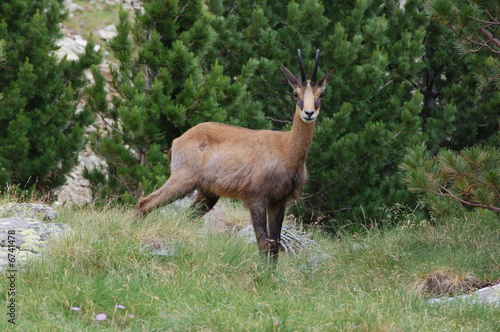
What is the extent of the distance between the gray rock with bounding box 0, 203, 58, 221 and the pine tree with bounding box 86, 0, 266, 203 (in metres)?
2.18

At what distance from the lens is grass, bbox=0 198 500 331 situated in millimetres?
4953

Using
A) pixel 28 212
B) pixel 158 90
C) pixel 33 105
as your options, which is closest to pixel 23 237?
pixel 28 212

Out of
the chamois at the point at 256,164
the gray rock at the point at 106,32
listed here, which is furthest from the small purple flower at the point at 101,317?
the gray rock at the point at 106,32

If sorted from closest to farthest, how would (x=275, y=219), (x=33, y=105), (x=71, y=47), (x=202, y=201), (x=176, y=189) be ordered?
(x=275, y=219) < (x=176, y=189) < (x=202, y=201) < (x=33, y=105) < (x=71, y=47)

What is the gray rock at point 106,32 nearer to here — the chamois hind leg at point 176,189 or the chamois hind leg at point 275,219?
the chamois hind leg at point 176,189

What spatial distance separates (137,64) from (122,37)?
0.48 m

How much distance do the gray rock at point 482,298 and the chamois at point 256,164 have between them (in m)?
1.94

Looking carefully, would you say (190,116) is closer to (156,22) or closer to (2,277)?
(156,22)

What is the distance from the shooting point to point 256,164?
23.8 feet

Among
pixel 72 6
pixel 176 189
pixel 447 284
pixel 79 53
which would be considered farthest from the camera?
pixel 72 6

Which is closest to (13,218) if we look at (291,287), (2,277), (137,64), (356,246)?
(2,277)

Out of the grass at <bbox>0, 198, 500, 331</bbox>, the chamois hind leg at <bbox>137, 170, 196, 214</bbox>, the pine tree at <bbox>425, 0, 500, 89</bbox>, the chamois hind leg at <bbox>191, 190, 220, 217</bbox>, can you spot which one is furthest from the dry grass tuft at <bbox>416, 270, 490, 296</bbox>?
the chamois hind leg at <bbox>191, 190, 220, 217</bbox>

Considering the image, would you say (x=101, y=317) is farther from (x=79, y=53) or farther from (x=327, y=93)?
(x=79, y=53)

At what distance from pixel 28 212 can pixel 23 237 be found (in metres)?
1.21
